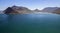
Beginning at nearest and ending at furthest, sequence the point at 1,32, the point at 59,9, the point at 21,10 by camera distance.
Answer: the point at 1,32, the point at 59,9, the point at 21,10

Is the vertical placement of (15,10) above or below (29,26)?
above

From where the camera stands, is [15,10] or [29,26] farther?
[15,10]

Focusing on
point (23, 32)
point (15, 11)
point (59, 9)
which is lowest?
point (23, 32)

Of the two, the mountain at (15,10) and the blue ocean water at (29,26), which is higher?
the mountain at (15,10)

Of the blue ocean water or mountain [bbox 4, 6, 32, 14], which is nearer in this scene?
the blue ocean water

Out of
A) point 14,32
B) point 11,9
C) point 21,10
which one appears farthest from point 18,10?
point 14,32

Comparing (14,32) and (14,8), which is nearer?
(14,32)

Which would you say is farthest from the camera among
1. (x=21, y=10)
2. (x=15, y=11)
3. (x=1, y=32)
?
(x=21, y=10)

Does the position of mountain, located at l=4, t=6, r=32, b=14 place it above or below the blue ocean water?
above

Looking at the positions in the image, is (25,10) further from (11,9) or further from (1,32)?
(1,32)

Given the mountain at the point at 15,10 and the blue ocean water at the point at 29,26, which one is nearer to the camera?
the blue ocean water at the point at 29,26

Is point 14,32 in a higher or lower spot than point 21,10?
lower
